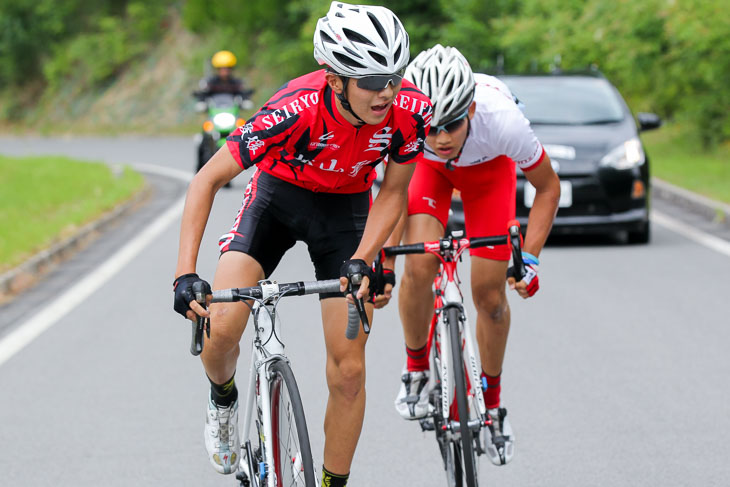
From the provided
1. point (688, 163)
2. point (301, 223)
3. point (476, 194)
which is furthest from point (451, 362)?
point (688, 163)

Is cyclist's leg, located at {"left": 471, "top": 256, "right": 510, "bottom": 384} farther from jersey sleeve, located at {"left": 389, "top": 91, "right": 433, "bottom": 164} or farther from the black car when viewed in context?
the black car

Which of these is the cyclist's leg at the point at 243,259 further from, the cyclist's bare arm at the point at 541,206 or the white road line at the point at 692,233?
the white road line at the point at 692,233

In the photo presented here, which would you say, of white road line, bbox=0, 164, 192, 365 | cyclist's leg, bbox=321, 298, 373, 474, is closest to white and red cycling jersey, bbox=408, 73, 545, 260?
cyclist's leg, bbox=321, 298, 373, 474

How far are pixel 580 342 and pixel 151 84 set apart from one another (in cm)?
4122

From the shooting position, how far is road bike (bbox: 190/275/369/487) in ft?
12.6

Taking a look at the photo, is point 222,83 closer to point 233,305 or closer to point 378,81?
point 233,305

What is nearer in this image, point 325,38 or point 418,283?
point 325,38

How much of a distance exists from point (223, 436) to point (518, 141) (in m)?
1.72

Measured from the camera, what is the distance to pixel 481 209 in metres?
5.56

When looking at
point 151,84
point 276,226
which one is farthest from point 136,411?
point 151,84

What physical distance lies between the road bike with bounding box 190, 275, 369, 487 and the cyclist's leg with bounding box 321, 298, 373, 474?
0.84 ft

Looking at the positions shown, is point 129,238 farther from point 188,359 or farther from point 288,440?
point 288,440

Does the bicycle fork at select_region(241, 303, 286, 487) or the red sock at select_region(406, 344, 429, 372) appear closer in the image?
the bicycle fork at select_region(241, 303, 286, 487)

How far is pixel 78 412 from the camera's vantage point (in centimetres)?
632
